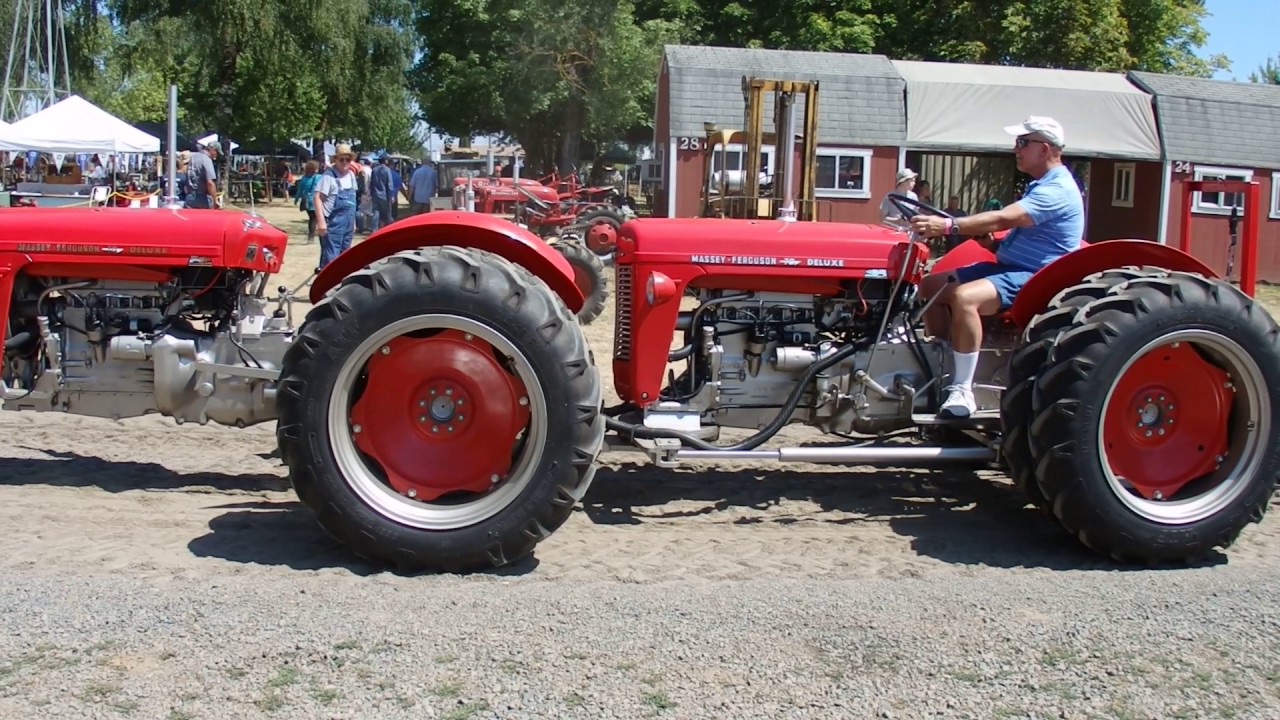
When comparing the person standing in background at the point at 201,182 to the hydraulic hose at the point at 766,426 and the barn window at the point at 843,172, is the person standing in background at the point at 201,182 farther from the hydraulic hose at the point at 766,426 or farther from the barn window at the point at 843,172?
the hydraulic hose at the point at 766,426

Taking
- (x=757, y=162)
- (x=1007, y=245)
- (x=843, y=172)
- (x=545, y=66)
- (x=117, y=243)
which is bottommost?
(x=117, y=243)

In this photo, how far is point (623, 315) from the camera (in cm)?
539

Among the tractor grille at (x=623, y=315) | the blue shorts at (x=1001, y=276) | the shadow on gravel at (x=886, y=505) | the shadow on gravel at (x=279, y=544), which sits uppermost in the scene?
the blue shorts at (x=1001, y=276)

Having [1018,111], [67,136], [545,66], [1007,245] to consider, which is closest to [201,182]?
[67,136]

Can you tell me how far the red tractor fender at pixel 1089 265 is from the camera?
5074 millimetres

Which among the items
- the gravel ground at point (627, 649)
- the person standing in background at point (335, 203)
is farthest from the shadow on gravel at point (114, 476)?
the person standing in background at point (335, 203)

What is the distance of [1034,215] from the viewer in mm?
5168

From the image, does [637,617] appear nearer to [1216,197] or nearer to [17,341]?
[17,341]

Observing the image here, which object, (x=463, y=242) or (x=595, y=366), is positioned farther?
(x=463, y=242)

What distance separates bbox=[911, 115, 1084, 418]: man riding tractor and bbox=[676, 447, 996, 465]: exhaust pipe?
19 centimetres

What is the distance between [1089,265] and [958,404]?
816 mm

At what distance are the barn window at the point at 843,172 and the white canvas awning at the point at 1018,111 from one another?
84 cm

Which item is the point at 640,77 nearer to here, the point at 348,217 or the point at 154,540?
the point at 348,217

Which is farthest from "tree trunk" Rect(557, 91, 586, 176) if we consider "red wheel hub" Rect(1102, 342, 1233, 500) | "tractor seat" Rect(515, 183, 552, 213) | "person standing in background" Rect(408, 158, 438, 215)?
"red wheel hub" Rect(1102, 342, 1233, 500)
